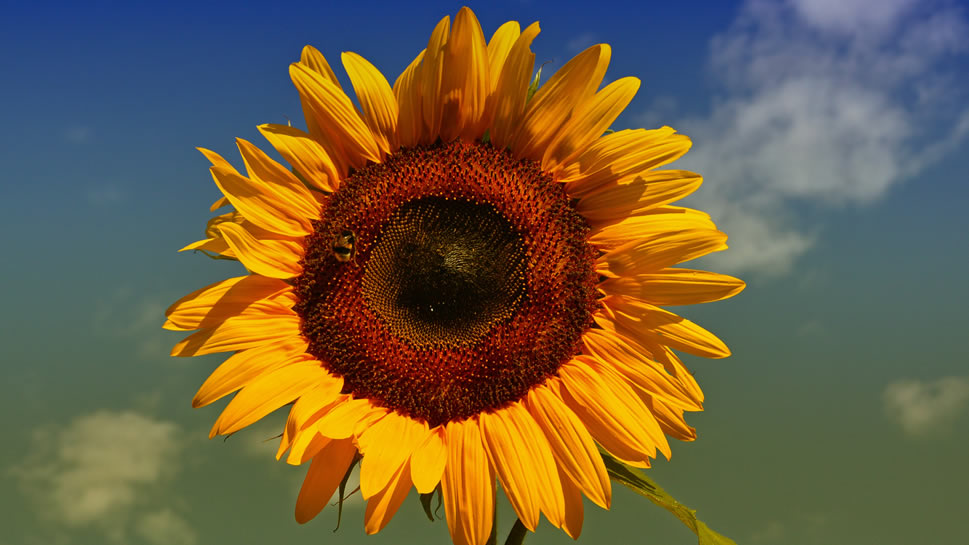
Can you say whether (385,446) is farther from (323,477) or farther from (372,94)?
(372,94)

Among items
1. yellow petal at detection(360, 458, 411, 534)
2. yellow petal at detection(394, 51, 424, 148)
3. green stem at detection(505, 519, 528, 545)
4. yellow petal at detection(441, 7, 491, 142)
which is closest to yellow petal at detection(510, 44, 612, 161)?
yellow petal at detection(441, 7, 491, 142)

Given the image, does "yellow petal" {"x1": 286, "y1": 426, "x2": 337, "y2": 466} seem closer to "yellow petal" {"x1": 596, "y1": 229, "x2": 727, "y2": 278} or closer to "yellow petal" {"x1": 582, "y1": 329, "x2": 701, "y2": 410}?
"yellow petal" {"x1": 582, "y1": 329, "x2": 701, "y2": 410}

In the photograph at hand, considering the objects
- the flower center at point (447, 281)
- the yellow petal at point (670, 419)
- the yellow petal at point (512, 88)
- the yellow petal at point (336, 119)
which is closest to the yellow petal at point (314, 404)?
the flower center at point (447, 281)

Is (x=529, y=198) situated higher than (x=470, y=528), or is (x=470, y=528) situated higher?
(x=529, y=198)

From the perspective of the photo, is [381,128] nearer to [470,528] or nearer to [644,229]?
[644,229]

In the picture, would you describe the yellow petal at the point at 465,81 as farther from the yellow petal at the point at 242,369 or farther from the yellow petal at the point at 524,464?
the yellow petal at the point at 524,464

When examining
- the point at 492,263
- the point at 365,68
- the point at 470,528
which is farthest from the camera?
the point at 492,263

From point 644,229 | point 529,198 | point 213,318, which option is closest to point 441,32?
point 529,198

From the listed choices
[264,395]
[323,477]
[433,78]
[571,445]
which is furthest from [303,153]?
[571,445]
